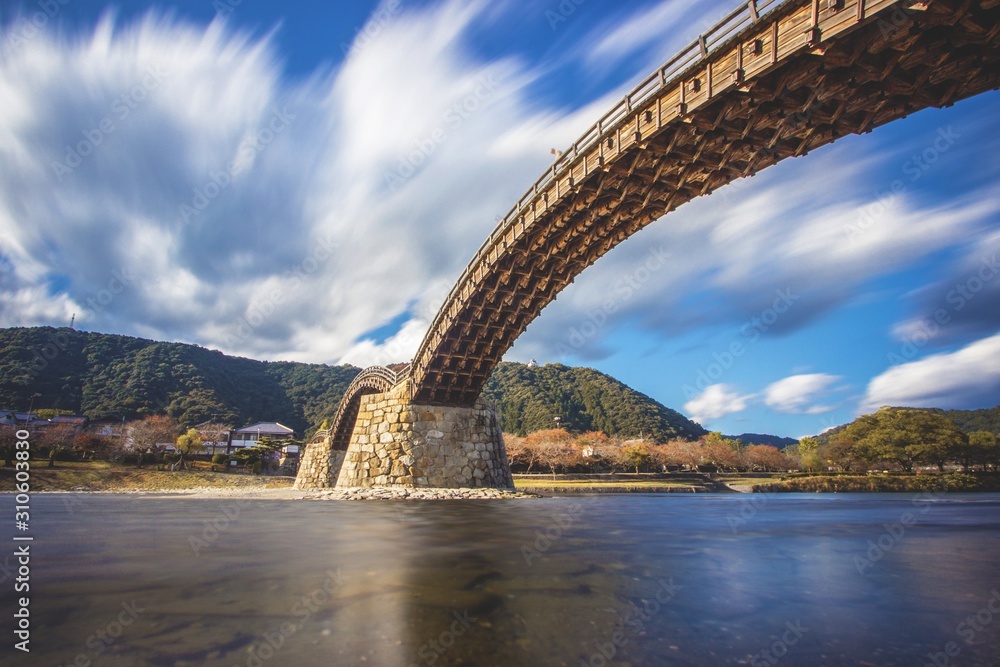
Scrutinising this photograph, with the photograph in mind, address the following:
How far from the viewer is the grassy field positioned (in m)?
42.2

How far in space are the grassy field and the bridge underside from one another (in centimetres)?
4077

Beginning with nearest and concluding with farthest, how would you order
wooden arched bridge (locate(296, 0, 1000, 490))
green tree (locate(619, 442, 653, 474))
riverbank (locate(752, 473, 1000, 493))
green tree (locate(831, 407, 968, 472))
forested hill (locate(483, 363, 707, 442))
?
1. wooden arched bridge (locate(296, 0, 1000, 490))
2. riverbank (locate(752, 473, 1000, 493))
3. green tree (locate(831, 407, 968, 472))
4. green tree (locate(619, 442, 653, 474))
5. forested hill (locate(483, 363, 707, 442))

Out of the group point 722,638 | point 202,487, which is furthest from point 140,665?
point 202,487

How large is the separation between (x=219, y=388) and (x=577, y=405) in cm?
7830

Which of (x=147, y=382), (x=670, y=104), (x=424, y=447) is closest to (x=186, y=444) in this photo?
(x=147, y=382)

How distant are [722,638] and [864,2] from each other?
13.2 metres

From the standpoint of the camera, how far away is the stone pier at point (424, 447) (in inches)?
1110

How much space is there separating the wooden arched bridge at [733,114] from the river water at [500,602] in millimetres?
10735

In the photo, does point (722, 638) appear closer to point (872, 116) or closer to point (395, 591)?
point (395, 591)

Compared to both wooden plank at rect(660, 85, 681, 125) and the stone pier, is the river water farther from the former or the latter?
the stone pier

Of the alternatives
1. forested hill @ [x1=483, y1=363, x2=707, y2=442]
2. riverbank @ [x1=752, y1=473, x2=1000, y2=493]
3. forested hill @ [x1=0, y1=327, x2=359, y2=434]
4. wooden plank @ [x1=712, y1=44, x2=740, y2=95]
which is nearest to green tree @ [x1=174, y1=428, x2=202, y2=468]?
forested hill @ [x1=0, y1=327, x2=359, y2=434]

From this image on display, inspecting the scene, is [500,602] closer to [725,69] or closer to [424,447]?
[725,69]

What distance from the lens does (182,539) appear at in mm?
8664

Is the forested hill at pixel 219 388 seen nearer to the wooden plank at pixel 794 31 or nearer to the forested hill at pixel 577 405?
the forested hill at pixel 577 405
